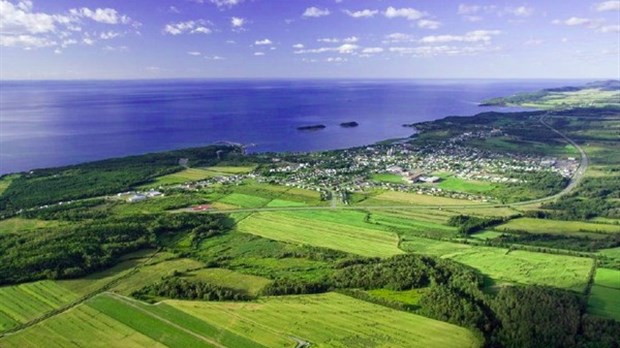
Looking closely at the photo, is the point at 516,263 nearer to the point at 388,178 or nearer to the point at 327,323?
the point at 327,323

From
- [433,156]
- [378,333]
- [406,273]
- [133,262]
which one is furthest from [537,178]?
[133,262]

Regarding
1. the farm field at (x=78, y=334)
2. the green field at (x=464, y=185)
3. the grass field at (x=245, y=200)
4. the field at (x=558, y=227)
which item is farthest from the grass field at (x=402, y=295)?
the green field at (x=464, y=185)

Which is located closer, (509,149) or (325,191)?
(325,191)

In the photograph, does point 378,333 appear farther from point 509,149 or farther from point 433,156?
point 509,149

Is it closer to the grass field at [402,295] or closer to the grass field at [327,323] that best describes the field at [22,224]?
the grass field at [327,323]

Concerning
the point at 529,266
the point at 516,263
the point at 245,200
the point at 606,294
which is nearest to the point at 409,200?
the point at 245,200

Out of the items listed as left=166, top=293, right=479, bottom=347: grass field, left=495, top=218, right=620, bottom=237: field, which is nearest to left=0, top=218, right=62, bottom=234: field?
left=166, top=293, right=479, bottom=347: grass field

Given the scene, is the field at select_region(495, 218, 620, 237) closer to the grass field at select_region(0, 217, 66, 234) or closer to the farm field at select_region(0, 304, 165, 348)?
the farm field at select_region(0, 304, 165, 348)
